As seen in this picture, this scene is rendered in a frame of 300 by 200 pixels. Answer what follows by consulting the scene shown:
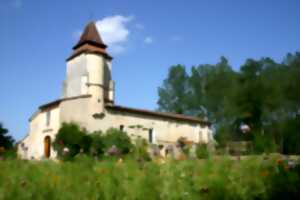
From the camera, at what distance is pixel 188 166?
14.8 feet

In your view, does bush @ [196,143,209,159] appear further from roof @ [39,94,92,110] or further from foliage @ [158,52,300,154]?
roof @ [39,94,92,110]

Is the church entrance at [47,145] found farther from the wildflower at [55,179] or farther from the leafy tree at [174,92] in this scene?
the wildflower at [55,179]

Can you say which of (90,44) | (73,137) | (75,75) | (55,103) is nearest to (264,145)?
(73,137)

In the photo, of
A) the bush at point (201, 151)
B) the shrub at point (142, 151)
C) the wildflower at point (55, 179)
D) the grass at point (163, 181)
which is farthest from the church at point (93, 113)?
the wildflower at point (55, 179)

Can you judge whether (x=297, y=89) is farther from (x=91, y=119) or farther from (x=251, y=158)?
(x=251, y=158)

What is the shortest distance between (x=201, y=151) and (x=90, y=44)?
108 feet

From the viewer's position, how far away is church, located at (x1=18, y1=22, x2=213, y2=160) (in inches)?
1244

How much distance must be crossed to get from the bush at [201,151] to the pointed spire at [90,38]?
3282 centimetres

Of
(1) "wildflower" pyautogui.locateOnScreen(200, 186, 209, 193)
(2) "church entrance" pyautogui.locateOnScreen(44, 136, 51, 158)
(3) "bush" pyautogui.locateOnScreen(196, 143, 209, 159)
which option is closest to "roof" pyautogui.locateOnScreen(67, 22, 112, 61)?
(2) "church entrance" pyautogui.locateOnScreen(44, 136, 51, 158)

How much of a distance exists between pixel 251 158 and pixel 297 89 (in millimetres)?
31821

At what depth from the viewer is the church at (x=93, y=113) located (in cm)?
3161

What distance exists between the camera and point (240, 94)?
39.2 metres

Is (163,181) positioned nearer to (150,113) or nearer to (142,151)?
(142,151)

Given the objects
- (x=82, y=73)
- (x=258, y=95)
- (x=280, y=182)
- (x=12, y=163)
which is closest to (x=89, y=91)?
(x=82, y=73)
